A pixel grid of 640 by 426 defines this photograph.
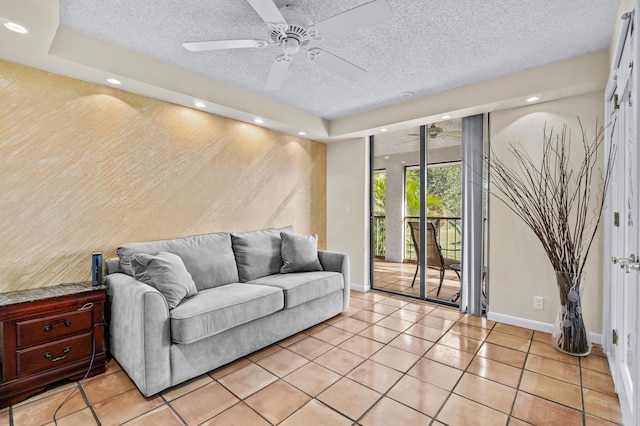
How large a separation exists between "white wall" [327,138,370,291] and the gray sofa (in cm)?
102

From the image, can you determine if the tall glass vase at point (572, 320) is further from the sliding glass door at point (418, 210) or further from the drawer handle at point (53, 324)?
the drawer handle at point (53, 324)

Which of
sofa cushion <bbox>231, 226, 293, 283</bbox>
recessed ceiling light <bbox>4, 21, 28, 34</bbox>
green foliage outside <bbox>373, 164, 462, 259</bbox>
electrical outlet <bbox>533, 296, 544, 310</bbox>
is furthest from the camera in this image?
green foliage outside <bbox>373, 164, 462, 259</bbox>

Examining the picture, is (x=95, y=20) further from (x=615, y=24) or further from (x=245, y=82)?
(x=615, y=24)

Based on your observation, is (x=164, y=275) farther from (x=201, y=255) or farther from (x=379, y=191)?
(x=379, y=191)

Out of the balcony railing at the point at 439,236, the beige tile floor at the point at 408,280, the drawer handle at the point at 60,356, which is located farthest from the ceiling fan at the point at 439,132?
the drawer handle at the point at 60,356

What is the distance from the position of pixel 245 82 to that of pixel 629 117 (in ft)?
9.67

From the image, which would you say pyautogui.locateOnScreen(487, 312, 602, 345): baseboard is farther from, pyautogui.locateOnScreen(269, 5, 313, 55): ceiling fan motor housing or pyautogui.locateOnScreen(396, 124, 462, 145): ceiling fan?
pyautogui.locateOnScreen(269, 5, 313, 55): ceiling fan motor housing

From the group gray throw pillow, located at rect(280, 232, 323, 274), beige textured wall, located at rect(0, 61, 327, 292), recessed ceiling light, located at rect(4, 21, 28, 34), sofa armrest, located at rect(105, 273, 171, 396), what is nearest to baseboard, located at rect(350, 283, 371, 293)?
gray throw pillow, located at rect(280, 232, 323, 274)

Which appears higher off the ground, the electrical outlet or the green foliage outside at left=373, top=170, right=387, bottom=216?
the green foliage outside at left=373, top=170, right=387, bottom=216

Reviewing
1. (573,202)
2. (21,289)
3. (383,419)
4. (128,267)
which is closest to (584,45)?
(573,202)

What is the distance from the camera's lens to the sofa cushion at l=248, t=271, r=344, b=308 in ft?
9.07

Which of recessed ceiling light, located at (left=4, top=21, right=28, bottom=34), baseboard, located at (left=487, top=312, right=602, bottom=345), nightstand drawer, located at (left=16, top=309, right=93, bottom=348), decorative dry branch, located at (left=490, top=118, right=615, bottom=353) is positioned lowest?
baseboard, located at (left=487, top=312, right=602, bottom=345)

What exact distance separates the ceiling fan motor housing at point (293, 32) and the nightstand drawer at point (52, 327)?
227cm

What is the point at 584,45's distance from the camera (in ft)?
7.78
